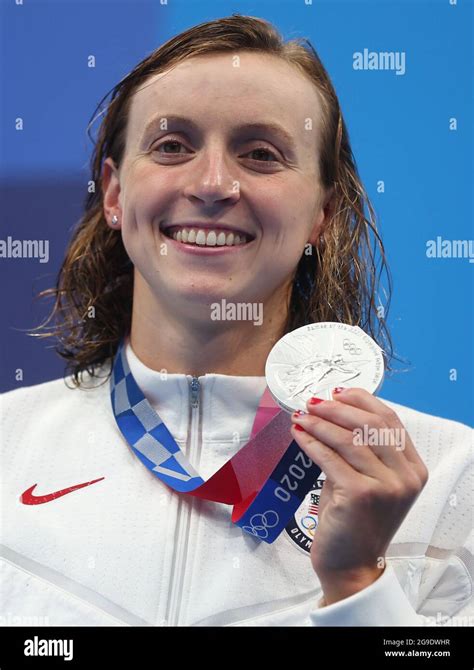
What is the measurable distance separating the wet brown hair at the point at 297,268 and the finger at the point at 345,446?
75 cm

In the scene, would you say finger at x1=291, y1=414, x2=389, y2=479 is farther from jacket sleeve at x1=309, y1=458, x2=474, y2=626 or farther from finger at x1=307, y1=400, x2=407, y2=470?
jacket sleeve at x1=309, y1=458, x2=474, y2=626

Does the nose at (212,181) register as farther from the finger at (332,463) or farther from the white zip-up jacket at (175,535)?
the finger at (332,463)

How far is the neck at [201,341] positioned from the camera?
2.30 metres

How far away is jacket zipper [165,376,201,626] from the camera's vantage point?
2027 millimetres

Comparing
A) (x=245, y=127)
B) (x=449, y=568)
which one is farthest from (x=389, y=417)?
(x=245, y=127)

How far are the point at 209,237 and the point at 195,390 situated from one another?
0.35m

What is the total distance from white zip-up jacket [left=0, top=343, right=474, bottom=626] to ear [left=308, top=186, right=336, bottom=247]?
16.6 inches

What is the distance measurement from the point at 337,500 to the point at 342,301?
0.82 meters

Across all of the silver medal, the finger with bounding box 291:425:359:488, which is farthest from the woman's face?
the finger with bounding box 291:425:359:488

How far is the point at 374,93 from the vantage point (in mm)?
2596

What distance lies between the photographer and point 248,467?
A: 2.15 metres

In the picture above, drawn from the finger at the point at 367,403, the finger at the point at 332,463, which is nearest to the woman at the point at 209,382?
the finger at the point at 332,463

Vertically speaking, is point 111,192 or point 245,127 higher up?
point 245,127

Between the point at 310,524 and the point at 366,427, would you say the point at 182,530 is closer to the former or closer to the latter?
the point at 310,524
